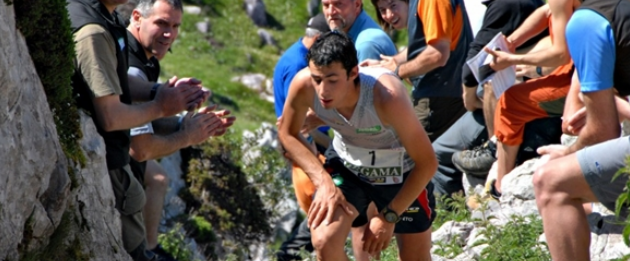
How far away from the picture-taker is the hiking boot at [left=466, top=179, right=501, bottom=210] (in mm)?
8828

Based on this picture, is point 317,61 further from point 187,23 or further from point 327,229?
point 187,23

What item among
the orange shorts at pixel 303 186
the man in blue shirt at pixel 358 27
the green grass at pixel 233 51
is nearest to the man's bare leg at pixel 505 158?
the man in blue shirt at pixel 358 27

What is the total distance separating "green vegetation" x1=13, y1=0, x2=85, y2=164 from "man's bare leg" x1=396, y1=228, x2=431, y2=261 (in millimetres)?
2354

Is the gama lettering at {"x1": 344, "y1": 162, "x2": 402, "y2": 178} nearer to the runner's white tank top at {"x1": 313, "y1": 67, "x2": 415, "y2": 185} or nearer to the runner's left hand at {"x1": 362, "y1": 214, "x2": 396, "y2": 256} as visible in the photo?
the runner's white tank top at {"x1": 313, "y1": 67, "x2": 415, "y2": 185}

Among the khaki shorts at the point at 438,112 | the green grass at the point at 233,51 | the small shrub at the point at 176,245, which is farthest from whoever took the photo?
the green grass at the point at 233,51

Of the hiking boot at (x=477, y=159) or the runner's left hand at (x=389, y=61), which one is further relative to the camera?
the hiking boot at (x=477, y=159)

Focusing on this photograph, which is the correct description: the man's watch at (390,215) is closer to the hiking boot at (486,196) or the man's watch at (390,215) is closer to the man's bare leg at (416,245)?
the man's bare leg at (416,245)

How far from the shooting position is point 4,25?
514 centimetres

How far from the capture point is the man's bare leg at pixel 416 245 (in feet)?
22.6

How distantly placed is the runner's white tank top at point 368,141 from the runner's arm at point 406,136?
9 cm

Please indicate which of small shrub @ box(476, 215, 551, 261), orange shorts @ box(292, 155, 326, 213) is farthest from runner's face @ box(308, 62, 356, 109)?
small shrub @ box(476, 215, 551, 261)

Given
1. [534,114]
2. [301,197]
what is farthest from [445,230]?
[301,197]

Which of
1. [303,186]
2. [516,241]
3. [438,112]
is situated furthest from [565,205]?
[438,112]

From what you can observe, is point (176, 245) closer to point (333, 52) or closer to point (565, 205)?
point (333, 52)
